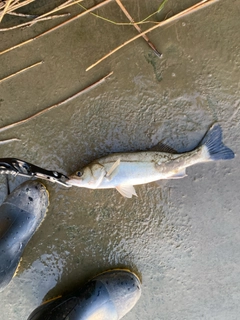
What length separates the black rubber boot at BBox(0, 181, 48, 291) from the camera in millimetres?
2320

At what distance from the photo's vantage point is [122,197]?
2.36m

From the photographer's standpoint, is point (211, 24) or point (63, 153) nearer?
point (211, 24)

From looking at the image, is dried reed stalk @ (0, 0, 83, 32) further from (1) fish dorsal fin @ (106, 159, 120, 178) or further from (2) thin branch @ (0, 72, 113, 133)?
(1) fish dorsal fin @ (106, 159, 120, 178)

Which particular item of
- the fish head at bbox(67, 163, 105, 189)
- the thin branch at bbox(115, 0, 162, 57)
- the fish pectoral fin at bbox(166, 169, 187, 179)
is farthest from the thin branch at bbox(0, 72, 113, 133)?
the fish pectoral fin at bbox(166, 169, 187, 179)

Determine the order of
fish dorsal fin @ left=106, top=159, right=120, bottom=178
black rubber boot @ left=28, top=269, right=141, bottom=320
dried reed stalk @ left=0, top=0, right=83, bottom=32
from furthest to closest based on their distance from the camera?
black rubber boot @ left=28, top=269, right=141, bottom=320 → dried reed stalk @ left=0, top=0, right=83, bottom=32 → fish dorsal fin @ left=106, top=159, right=120, bottom=178

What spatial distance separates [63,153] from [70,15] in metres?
1.04

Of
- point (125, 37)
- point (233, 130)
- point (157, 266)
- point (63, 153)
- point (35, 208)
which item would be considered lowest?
point (157, 266)

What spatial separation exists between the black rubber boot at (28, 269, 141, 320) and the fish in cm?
69

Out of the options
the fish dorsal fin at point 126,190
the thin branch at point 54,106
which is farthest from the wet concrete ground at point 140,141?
the fish dorsal fin at point 126,190

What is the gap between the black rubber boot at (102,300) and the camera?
231cm

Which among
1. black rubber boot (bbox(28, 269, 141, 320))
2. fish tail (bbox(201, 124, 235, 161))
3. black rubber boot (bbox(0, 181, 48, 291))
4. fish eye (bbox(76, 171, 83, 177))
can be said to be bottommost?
black rubber boot (bbox(28, 269, 141, 320))

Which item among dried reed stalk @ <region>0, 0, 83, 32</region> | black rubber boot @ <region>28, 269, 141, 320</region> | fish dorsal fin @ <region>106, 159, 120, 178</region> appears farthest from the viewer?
black rubber boot @ <region>28, 269, 141, 320</region>

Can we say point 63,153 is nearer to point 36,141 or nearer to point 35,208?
point 36,141

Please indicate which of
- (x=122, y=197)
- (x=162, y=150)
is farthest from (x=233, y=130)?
(x=122, y=197)
